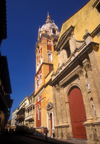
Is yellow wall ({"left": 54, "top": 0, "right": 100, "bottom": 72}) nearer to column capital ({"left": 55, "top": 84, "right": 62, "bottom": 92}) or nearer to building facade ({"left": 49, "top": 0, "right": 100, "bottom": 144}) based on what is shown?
building facade ({"left": 49, "top": 0, "right": 100, "bottom": 144})

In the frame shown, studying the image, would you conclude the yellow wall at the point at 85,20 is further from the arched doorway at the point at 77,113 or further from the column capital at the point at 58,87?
the column capital at the point at 58,87

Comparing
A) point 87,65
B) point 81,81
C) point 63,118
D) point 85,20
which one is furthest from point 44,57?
point 87,65

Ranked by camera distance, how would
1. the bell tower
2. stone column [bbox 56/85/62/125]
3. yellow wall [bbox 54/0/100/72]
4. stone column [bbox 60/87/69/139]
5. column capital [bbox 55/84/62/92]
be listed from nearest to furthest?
1. yellow wall [bbox 54/0/100/72]
2. stone column [bbox 60/87/69/139]
3. stone column [bbox 56/85/62/125]
4. column capital [bbox 55/84/62/92]
5. the bell tower

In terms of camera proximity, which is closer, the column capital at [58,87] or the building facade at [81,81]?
the building facade at [81,81]

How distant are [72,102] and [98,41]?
6.01m

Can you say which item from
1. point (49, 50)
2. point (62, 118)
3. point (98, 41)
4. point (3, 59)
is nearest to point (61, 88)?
point (62, 118)

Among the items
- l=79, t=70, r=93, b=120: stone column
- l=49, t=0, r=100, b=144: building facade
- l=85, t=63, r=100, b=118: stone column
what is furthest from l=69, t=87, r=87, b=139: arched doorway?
l=85, t=63, r=100, b=118: stone column

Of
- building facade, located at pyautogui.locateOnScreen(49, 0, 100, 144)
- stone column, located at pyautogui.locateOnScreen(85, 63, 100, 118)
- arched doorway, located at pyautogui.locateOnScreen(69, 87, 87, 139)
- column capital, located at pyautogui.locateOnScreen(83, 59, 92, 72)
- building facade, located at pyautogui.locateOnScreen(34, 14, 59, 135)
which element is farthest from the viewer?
building facade, located at pyautogui.locateOnScreen(34, 14, 59, 135)

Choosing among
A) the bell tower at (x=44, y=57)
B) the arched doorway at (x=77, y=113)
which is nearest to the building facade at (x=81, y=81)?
the arched doorway at (x=77, y=113)

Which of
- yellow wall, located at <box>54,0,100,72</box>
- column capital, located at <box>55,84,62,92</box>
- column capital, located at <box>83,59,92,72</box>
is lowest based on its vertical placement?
column capital, located at <box>55,84,62,92</box>

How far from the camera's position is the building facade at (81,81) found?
7.52 meters

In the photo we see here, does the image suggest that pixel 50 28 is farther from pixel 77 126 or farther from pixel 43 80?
pixel 77 126

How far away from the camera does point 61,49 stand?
1366 cm

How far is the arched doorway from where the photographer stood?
30.0 feet
